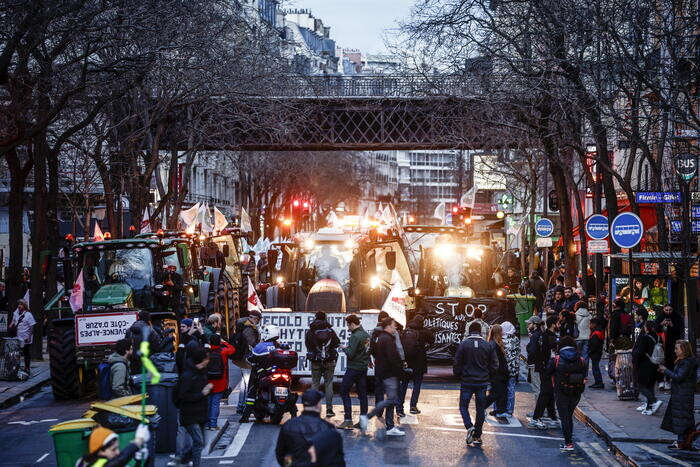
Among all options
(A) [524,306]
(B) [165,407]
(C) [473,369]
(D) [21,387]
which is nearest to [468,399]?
(C) [473,369]

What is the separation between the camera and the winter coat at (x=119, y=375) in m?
14.4

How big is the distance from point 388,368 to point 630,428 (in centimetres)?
385

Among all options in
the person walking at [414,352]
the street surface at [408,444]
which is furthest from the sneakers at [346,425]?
the person walking at [414,352]

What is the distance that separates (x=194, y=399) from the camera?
527 inches

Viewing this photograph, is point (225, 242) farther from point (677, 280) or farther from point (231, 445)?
point (231, 445)

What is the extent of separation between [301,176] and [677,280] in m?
60.7

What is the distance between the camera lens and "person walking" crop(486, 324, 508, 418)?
687 inches

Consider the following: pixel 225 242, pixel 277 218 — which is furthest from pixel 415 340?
pixel 277 218

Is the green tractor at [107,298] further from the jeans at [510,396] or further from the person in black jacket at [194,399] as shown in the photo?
the person in black jacket at [194,399]

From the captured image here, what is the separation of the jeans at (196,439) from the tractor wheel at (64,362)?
8.29m

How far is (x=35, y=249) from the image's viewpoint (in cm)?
2736

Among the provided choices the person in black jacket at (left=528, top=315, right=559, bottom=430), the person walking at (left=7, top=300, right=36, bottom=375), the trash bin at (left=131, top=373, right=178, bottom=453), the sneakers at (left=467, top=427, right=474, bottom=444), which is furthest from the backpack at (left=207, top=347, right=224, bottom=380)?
the person walking at (left=7, top=300, right=36, bottom=375)

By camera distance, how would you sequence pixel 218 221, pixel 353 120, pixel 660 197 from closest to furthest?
pixel 660 197
pixel 218 221
pixel 353 120

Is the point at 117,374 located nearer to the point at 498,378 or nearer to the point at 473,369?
the point at 473,369
